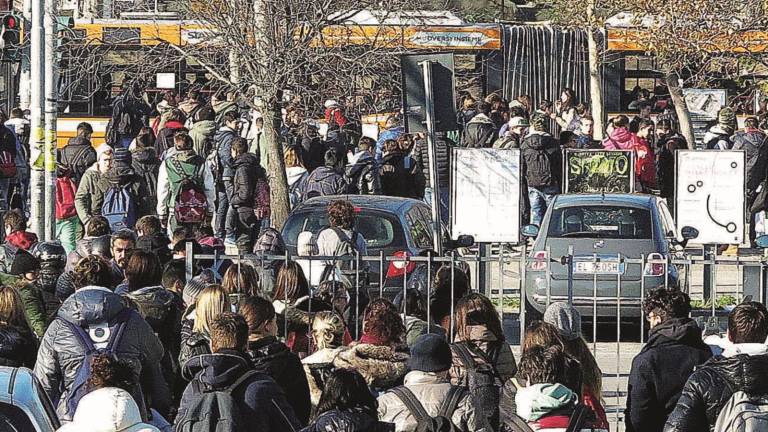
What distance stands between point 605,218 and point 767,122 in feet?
42.4

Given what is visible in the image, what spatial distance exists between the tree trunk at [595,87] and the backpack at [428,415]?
24086 mm

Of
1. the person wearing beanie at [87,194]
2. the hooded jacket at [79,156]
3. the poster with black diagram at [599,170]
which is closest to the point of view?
the person wearing beanie at [87,194]

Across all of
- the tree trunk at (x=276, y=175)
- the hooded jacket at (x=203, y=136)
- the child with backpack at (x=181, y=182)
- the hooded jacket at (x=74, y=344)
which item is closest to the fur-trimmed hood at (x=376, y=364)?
the hooded jacket at (x=74, y=344)

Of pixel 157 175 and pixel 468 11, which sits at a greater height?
pixel 468 11

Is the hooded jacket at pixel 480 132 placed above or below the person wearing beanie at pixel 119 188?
above

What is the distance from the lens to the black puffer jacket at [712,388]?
6770mm

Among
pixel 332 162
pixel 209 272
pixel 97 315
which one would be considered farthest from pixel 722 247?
pixel 97 315

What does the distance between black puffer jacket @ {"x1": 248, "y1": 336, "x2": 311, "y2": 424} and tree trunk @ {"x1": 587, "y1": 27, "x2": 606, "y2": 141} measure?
916 inches

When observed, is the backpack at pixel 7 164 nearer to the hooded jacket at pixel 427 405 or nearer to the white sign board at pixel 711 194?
the white sign board at pixel 711 194

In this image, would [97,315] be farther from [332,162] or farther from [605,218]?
[332,162]

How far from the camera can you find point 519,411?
661 centimetres

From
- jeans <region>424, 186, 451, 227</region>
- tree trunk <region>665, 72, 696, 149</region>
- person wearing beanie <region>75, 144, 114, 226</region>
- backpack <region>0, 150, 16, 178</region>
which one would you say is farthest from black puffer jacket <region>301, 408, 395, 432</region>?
tree trunk <region>665, 72, 696, 149</region>

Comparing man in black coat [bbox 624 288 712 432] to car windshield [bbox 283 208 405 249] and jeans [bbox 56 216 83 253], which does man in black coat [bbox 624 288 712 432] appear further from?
jeans [bbox 56 216 83 253]

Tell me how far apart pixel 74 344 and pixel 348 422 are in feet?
7.19
